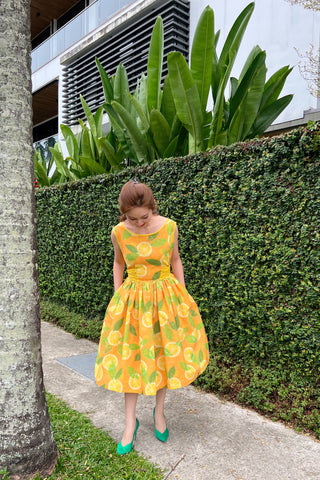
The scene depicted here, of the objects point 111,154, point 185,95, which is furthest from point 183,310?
point 111,154

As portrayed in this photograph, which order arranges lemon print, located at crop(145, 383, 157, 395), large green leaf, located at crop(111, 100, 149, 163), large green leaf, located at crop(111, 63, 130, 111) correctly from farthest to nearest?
large green leaf, located at crop(111, 63, 130, 111)
large green leaf, located at crop(111, 100, 149, 163)
lemon print, located at crop(145, 383, 157, 395)

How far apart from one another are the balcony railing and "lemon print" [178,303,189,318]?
10969 millimetres

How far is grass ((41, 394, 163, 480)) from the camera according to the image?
82.3 inches

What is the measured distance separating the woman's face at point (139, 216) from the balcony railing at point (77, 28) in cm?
1069

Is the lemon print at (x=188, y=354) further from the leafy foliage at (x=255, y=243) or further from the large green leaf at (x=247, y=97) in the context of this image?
the large green leaf at (x=247, y=97)

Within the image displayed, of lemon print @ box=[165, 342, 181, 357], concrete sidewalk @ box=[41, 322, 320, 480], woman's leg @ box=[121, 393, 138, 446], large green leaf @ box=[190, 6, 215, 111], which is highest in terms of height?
large green leaf @ box=[190, 6, 215, 111]

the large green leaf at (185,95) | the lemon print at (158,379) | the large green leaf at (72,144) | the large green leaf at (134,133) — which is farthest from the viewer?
the large green leaf at (72,144)

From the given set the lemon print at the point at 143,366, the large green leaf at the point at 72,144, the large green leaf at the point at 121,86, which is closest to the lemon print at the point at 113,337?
the lemon print at the point at 143,366

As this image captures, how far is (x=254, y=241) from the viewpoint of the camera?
3180 mm

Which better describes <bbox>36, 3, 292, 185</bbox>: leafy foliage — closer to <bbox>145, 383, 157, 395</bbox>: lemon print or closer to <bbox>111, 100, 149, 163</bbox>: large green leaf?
<bbox>111, 100, 149, 163</bbox>: large green leaf

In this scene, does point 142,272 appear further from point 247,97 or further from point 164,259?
A: point 247,97

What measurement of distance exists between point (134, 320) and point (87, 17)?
42.3 feet

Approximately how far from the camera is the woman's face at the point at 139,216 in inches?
85.3

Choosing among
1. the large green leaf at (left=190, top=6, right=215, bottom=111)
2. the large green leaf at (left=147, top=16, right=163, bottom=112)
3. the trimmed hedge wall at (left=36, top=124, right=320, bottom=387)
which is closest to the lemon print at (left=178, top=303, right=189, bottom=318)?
the trimmed hedge wall at (left=36, top=124, right=320, bottom=387)
